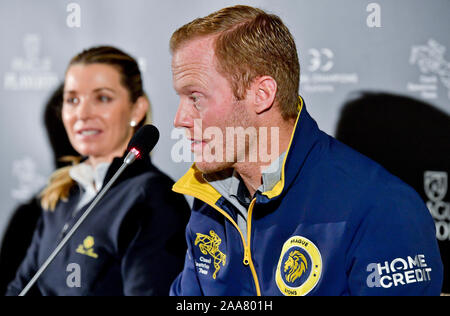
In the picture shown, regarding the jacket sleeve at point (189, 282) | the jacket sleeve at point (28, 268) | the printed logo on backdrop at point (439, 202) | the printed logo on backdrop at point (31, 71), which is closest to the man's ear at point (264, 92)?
the jacket sleeve at point (189, 282)

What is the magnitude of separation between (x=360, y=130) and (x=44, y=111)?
3.53 feet

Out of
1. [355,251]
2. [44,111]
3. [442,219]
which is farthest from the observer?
[44,111]

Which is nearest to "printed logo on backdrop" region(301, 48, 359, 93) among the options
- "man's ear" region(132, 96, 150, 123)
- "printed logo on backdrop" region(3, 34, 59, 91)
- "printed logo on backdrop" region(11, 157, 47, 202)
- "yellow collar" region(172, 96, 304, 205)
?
"yellow collar" region(172, 96, 304, 205)

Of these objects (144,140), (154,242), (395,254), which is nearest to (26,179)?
(154,242)

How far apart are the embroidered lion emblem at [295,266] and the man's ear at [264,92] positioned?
0.33 meters

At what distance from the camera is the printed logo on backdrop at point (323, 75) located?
1539mm

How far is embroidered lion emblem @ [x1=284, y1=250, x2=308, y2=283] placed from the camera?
107cm

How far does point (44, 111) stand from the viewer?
5.85ft

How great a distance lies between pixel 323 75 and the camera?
1.54 m

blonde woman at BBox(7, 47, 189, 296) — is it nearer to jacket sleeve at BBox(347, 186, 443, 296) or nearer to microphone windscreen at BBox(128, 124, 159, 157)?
microphone windscreen at BBox(128, 124, 159, 157)

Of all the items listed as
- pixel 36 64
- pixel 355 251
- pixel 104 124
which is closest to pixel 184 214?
pixel 104 124

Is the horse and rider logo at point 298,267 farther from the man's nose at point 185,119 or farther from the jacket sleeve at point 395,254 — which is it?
the man's nose at point 185,119

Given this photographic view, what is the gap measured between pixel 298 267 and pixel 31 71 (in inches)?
46.9

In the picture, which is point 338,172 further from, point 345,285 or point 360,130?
point 360,130
